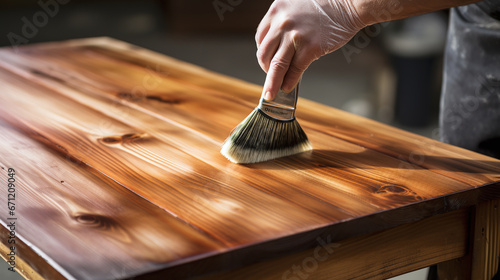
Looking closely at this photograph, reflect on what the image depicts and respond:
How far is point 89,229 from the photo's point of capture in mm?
612

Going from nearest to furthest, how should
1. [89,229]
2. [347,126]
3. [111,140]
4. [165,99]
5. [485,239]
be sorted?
[89,229]
[485,239]
[111,140]
[347,126]
[165,99]

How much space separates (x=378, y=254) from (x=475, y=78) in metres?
0.68

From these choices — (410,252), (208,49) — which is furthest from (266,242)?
(208,49)

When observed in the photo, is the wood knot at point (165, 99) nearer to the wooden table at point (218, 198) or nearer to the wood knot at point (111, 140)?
the wooden table at point (218, 198)

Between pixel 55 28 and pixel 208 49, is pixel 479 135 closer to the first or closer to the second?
pixel 208 49

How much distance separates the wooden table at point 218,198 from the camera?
23.3 inches

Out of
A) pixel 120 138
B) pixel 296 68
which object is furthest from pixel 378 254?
Result: pixel 120 138

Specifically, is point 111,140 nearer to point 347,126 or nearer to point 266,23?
point 266,23

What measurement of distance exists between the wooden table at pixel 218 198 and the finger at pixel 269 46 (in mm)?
156

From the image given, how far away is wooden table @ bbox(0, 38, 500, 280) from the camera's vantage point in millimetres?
591

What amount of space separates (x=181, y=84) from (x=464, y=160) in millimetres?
663

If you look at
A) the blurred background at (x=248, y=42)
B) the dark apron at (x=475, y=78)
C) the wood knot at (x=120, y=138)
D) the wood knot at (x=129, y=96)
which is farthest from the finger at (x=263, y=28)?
the blurred background at (x=248, y=42)

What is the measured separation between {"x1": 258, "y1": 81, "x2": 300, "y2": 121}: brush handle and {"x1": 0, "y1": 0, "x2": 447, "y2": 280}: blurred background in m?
2.16

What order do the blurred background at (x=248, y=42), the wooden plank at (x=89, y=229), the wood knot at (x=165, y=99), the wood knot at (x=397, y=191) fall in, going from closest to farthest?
the wooden plank at (x=89, y=229) < the wood knot at (x=397, y=191) < the wood knot at (x=165, y=99) < the blurred background at (x=248, y=42)
